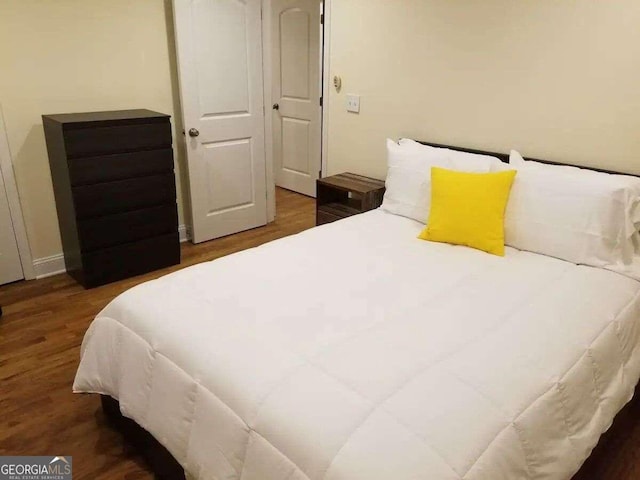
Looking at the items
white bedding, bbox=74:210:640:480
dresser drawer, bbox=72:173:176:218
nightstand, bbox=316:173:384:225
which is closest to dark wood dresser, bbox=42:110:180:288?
dresser drawer, bbox=72:173:176:218

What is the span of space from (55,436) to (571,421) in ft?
6.36

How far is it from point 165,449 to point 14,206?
227cm

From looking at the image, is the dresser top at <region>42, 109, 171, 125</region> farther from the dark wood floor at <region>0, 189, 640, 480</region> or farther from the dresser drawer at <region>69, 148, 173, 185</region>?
A: the dark wood floor at <region>0, 189, 640, 480</region>

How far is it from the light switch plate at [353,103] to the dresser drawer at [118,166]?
128 cm

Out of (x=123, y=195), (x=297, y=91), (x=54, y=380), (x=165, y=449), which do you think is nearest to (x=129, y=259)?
(x=123, y=195)

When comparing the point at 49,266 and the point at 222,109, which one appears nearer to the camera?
the point at 49,266

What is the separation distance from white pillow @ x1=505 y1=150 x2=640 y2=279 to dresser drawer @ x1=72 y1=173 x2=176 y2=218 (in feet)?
7.33

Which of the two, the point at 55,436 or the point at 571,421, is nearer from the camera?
the point at 571,421

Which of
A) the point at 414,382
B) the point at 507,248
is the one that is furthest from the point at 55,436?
the point at 507,248

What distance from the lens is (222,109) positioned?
393cm

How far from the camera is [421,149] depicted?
290 centimetres

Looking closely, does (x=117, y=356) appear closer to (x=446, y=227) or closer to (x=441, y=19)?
(x=446, y=227)

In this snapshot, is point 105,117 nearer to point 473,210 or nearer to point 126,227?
point 126,227

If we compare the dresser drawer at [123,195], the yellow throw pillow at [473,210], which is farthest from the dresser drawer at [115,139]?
the yellow throw pillow at [473,210]
